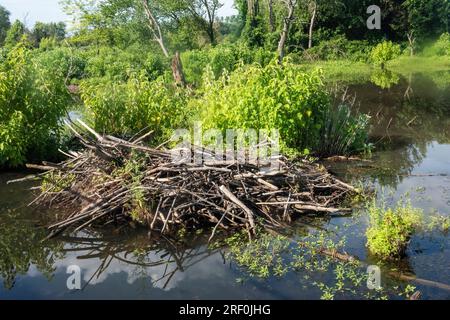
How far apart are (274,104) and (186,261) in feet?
13.1

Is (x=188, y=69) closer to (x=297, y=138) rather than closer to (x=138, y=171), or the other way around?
(x=297, y=138)

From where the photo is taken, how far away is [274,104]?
8.90 metres

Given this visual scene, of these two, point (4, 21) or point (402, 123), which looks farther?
point (4, 21)

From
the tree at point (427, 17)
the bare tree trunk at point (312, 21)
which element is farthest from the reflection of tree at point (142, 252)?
the tree at point (427, 17)

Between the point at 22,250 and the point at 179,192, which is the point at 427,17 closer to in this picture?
the point at 179,192

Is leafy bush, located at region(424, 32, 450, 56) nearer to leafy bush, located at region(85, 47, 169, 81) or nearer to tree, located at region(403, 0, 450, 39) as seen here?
tree, located at region(403, 0, 450, 39)

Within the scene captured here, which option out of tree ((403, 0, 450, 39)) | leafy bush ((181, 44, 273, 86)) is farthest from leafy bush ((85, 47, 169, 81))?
tree ((403, 0, 450, 39))

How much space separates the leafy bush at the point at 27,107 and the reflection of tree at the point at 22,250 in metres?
2.56

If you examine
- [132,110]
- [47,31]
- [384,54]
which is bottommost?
[132,110]

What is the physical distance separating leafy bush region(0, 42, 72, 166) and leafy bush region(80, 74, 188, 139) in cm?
75

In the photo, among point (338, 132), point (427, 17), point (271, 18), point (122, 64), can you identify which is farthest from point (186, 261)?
point (427, 17)

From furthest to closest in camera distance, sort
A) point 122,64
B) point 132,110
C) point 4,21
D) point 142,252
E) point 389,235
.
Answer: point 4,21 < point 122,64 < point 132,110 < point 142,252 < point 389,235

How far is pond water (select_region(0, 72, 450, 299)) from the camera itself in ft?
17.4

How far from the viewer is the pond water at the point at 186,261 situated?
17.4ft
